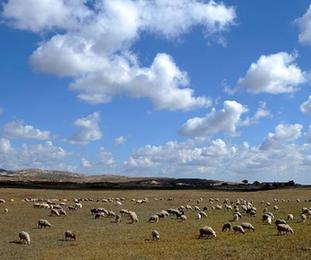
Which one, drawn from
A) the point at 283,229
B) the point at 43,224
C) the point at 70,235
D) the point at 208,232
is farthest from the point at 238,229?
the point at 43,224

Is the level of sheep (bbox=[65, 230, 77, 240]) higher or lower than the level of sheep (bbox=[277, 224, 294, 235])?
lower

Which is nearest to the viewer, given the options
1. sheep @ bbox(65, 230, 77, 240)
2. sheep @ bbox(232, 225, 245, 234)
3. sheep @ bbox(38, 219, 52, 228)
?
sheep @ bbox(65, 230, 77, 240)

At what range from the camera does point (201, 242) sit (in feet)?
105

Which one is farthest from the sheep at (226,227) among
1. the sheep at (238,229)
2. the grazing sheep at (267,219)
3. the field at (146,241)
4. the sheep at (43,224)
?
the sheep at (43,224)

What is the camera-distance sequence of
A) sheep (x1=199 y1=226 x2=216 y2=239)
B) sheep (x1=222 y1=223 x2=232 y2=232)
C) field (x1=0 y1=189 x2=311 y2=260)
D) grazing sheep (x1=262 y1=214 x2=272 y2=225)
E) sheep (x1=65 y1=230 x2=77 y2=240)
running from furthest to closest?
grazing sheep (x1=262 y1=214 x2=272 y2=225) < sheep (x1=222 y1=223 x2=232 y2=232) < sheep (x1=65 y1=230 x2=77 y2=240) < sheep (x1=199 y1=226 x2=216 y2=239) < field (x1=0 y1=189 x2=311 y2=260)

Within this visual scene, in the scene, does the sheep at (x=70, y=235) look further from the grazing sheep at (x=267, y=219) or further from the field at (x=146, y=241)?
the grazing sheep at (x=267, y=219)

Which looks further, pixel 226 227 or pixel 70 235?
pixel 226 227

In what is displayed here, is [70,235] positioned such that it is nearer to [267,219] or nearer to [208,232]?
[208,232]

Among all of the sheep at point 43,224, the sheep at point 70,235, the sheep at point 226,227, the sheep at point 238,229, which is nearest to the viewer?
the sheep at point 70,235

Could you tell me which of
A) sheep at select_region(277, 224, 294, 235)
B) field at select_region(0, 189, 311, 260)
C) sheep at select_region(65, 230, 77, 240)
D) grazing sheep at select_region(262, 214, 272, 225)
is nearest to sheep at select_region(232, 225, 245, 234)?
field at select_region(0, 189, 311, 260)

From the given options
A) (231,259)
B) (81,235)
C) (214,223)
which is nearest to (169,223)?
(214,223)

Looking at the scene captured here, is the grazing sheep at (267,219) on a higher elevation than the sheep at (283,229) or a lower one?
higher

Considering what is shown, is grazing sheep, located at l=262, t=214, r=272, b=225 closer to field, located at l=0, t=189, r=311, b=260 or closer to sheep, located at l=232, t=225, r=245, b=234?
field, located at l=0, t=189, r=311, b=260

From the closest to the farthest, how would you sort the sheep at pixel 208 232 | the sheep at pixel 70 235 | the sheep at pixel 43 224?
the sheep at pixel 208 232 < the sheep at pixel 70 235 < the sheep at pixel 43 224
